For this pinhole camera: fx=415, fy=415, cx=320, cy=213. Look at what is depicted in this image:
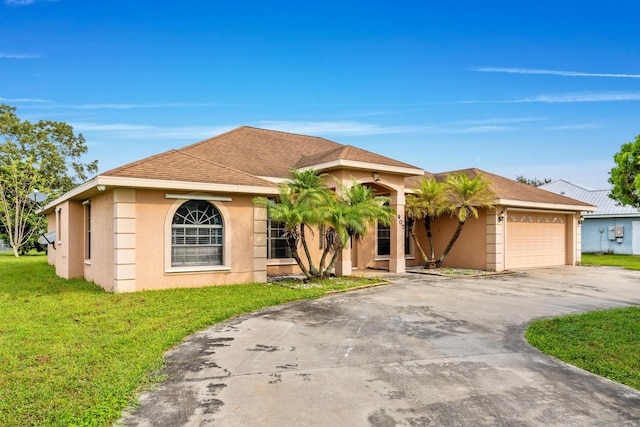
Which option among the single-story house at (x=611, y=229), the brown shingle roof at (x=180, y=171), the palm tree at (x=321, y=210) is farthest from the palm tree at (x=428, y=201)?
the single-story house at (x=611, y=229)

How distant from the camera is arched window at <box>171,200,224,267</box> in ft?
38.3

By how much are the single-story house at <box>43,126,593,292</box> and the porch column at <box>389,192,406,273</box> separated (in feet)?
0.13

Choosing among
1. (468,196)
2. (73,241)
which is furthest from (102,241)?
(468,196)

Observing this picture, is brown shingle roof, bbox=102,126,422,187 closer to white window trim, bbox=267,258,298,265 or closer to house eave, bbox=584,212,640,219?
white window trim, bbox=267,258,298,265

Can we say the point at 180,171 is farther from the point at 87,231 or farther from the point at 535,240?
the point at 535,240

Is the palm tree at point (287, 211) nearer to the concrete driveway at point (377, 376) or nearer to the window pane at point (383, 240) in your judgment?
the concrete driveway at point (377, 376)

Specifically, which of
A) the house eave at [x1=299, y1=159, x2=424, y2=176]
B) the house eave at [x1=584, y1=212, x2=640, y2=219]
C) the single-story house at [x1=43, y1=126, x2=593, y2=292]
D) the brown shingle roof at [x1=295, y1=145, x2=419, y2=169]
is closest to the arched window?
the single-story house at [x1=43, y1=126, x2=593, y2=292]

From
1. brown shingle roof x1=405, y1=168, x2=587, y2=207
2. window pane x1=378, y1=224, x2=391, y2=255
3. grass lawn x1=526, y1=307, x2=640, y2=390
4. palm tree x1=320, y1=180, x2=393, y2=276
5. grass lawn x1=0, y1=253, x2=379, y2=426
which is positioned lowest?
grass lawn x1=526, y1=307, x2=640, y2=390

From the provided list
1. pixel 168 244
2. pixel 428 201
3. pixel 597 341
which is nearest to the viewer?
pixel 597 341

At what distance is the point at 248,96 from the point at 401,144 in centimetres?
1067

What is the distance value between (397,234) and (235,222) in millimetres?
6560

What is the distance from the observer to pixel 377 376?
500 cm

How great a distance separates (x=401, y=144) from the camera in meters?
25.7

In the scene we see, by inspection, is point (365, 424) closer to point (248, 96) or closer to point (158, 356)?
point (158, 356)
